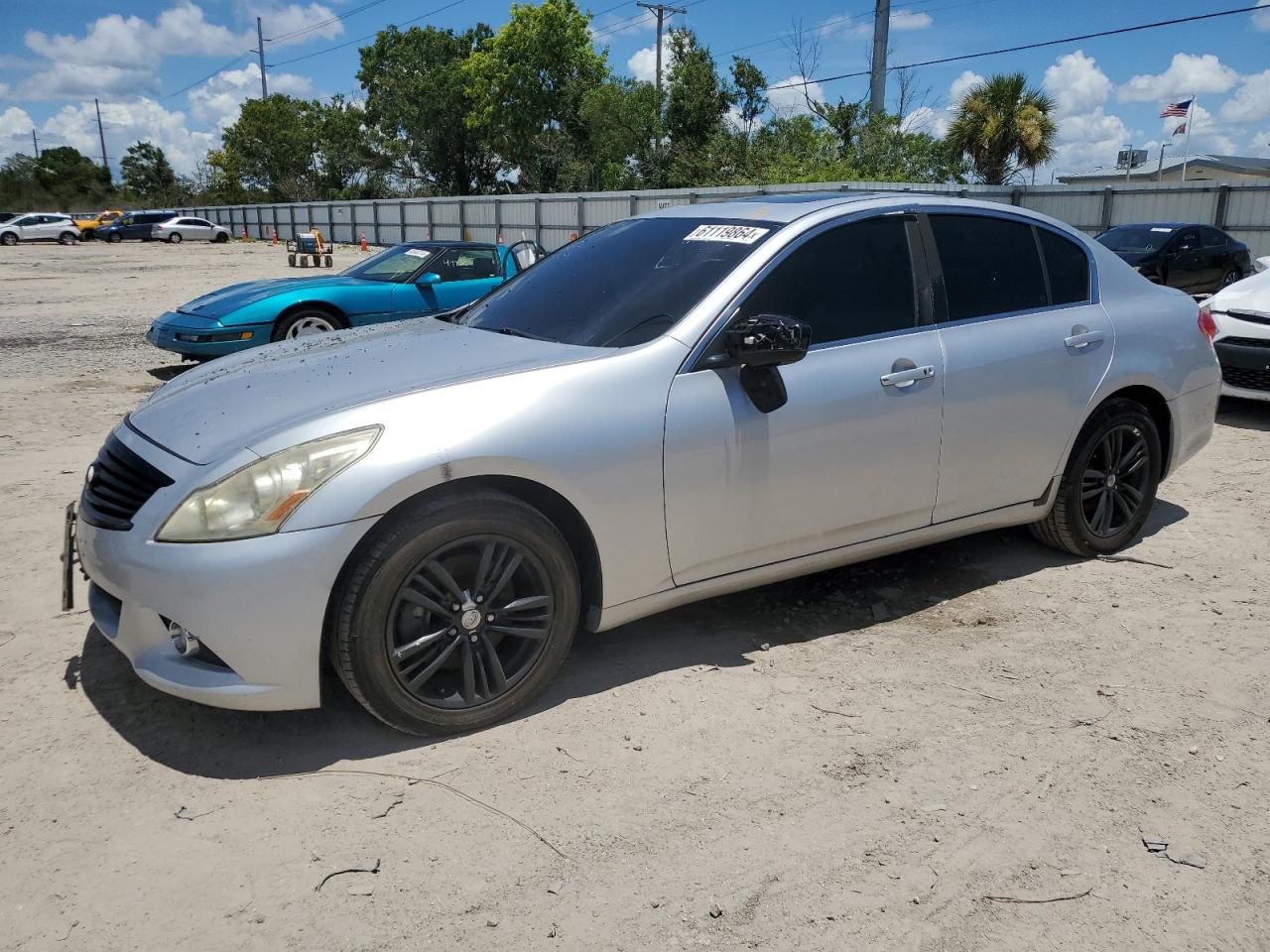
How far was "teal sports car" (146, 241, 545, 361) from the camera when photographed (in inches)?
353

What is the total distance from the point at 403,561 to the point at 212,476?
0.60 meters

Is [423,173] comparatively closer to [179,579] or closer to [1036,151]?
[1036,151]

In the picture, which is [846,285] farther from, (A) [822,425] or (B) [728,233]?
(A) [822,425]

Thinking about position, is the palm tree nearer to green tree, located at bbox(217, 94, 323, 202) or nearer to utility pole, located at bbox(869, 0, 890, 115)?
utility pole, located at bbox(869, 0, 890, 115)

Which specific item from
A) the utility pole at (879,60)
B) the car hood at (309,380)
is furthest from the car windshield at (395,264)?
the utility pole at (879,60)

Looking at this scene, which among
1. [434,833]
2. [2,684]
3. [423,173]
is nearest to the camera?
[434,833]

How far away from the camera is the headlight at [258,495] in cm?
281

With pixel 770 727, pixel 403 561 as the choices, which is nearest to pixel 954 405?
pixel 770 727

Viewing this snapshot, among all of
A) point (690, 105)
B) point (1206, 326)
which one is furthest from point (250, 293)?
point (690, 105)

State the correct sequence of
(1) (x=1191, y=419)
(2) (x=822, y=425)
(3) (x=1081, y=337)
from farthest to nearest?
(1) (x=1191, y=419) < (3) (x=1081, y=337) < (2) (x=822, y=425)

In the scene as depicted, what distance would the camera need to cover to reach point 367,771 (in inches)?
119

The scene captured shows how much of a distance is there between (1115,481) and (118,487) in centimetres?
426

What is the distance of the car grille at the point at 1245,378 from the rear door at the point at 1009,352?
4.37 meters

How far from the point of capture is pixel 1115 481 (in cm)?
477
